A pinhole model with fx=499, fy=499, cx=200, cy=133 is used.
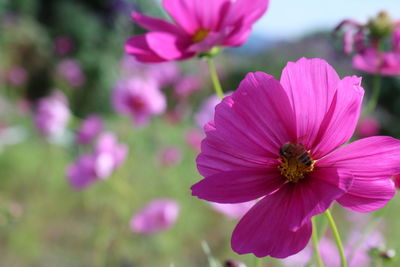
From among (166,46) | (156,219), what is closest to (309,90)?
(166,46)

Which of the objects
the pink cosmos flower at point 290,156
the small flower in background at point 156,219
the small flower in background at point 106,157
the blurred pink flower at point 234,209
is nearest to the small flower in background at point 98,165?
the small flower in background at point 106,157

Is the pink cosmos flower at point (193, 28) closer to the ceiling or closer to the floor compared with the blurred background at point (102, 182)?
closer to the floor

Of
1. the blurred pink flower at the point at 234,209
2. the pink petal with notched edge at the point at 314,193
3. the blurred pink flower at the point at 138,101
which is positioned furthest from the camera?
the blurred pink flower at the point at 138,101

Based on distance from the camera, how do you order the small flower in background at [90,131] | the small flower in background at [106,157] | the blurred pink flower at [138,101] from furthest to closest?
the small flower in background at [90,131] → the blurred pink flower at [138,101] → the small flower in background at [106,157]

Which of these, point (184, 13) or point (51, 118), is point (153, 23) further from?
point (51, 118)

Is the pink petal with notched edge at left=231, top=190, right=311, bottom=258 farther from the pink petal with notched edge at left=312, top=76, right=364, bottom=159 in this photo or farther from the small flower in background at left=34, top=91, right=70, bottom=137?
the small flower in background at left=34, top=91, right=70, bottom=137

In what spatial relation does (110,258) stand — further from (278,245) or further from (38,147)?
(38,147)

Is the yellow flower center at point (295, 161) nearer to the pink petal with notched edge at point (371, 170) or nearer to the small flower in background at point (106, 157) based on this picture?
the pink petal with notched edge at point (371, 170)

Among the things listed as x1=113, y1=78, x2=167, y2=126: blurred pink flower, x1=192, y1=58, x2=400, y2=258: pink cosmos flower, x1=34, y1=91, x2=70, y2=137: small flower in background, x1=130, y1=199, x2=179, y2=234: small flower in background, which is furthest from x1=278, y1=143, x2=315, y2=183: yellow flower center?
x1=34, y1=91, x2=70, y2=137: small flower in background
